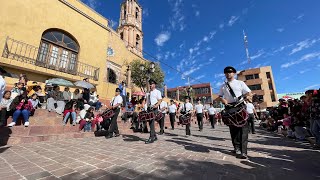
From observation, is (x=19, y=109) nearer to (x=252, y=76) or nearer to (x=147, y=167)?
(x=147, y=167)

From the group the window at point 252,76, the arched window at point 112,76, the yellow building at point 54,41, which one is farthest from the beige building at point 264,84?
the yellow building at point 54,41

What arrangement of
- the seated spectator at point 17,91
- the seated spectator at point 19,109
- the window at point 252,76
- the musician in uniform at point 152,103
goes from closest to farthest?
the musician in uniform at point 152,103, the seated spectator at point 19,109, the seated spectator at point 17,91, the window at point 252,76

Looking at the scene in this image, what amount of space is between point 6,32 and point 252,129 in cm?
1657

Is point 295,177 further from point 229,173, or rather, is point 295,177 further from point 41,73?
point 41,73

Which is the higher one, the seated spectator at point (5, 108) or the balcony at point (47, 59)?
the balcony at point (47, 59)

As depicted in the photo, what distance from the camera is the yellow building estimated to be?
36.1ft

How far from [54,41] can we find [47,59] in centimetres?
183

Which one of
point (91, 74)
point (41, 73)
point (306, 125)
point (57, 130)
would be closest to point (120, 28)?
point (91, 74)

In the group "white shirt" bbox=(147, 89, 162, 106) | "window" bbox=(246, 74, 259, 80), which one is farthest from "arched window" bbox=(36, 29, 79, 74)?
"window" bbox=(246, 74, 259, 80)

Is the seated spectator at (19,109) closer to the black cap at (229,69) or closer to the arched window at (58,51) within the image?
the black cap at (229,69)

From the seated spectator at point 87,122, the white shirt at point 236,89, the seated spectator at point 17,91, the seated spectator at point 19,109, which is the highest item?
the seated spectator at point 17,91

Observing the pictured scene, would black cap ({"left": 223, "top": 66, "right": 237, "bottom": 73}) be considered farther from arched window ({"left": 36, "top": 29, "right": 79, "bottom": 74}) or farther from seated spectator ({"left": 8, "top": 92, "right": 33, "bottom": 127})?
arched window ({"left": 36, "top": 29, "right": 79, "bottom": 74})

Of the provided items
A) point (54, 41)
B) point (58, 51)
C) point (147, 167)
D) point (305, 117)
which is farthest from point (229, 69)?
point (54, 41)

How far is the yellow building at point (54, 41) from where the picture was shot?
10992 mm
